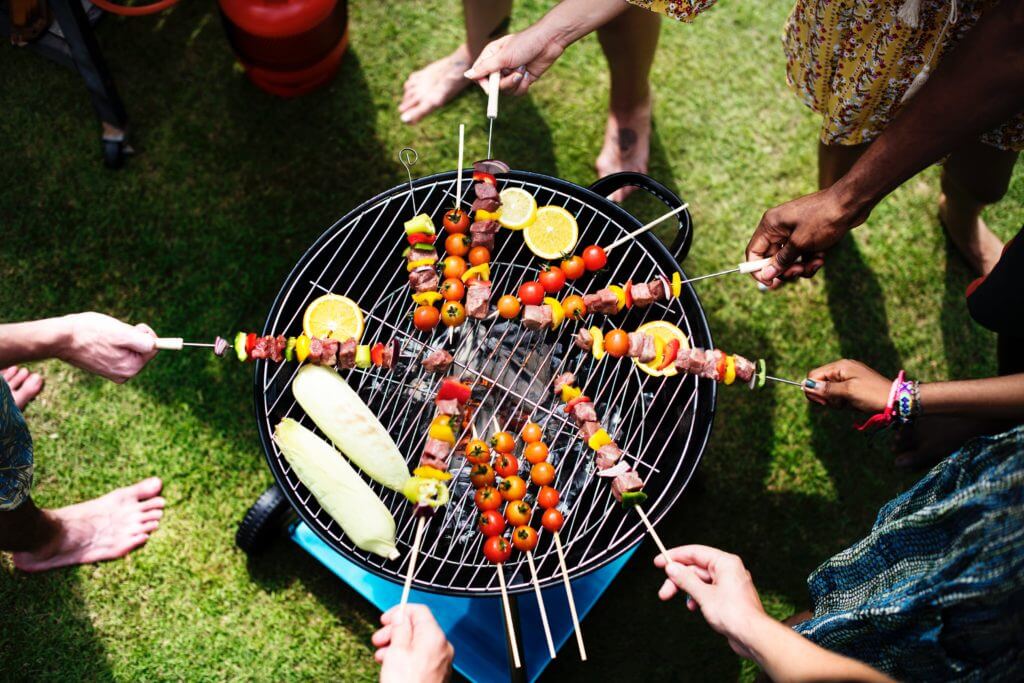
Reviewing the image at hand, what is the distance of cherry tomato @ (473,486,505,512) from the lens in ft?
9.44

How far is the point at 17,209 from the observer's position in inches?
169

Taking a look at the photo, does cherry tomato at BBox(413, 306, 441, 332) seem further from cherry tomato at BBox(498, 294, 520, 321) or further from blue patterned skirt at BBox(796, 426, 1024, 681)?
blue patterned skirt at BBox(796, 426, 1024, 681)

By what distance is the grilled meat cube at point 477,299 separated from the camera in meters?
2.97

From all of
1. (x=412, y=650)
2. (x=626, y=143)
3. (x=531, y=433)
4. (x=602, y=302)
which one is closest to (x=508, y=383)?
(x=531, y=433)

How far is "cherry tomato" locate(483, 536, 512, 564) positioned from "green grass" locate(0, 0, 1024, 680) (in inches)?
48.8

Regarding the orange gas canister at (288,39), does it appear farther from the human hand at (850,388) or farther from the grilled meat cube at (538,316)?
the human hand at (850,388)

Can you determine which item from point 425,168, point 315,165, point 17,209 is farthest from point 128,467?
point 425,168

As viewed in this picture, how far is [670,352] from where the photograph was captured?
2.93 metres

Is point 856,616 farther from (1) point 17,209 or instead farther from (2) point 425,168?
(1) point 17,209

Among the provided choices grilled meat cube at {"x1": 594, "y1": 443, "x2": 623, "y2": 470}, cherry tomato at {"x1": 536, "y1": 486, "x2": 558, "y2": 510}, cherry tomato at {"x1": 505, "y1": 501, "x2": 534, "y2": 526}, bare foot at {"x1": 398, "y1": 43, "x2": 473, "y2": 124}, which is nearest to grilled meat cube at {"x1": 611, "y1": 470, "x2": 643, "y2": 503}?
grilled meat cube at {"x1": 594, "y1": 443, "x2": 623, "y2": 470}

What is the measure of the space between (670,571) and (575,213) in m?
1.51

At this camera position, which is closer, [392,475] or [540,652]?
[392,475]

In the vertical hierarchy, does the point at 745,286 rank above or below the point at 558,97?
below

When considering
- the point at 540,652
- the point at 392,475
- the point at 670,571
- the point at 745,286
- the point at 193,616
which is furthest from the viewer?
the point at 745,286
